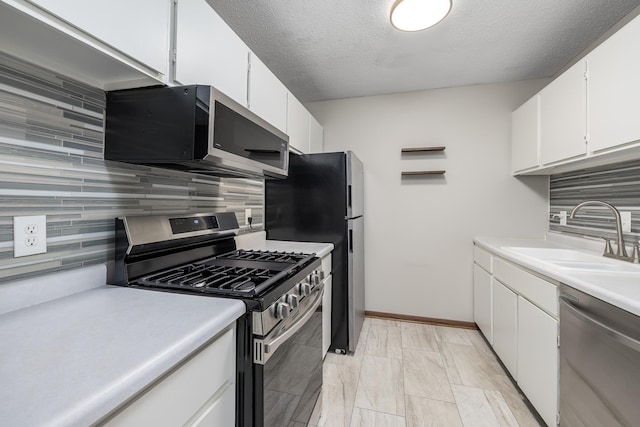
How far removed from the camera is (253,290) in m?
0.94

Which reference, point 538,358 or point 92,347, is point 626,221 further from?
point 92,347

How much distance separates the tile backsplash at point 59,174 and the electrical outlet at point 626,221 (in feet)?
8.73

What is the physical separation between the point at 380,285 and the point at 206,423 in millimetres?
2520

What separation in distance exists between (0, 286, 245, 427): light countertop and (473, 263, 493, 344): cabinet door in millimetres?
2250

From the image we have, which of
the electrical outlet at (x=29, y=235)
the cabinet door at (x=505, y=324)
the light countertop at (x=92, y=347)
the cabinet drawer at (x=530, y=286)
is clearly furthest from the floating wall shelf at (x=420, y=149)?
the electrical outlet at (x=29, y=235)

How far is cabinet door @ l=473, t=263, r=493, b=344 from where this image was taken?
234cm

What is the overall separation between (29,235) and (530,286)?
2.25 meters

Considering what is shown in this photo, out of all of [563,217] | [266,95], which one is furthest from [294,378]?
[563,217]

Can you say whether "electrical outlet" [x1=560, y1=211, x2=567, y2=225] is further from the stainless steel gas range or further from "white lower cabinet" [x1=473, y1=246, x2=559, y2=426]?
the stainless steel gas range

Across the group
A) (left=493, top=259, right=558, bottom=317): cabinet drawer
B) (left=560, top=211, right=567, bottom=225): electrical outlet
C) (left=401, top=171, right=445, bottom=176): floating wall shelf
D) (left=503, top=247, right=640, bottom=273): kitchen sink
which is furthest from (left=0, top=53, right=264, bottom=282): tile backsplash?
(left=560, top=211, right=567, bottom=225): electrical outlet

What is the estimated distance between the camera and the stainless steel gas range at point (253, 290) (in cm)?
92

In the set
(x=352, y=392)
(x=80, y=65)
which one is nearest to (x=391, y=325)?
(x=352, y=392)

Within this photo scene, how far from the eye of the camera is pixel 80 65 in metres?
0.92

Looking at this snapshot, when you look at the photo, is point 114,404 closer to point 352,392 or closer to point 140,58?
point 140,58
